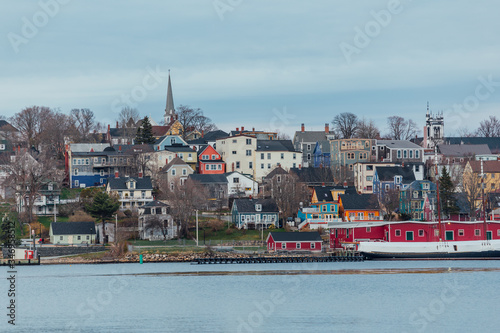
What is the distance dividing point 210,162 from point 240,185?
32.7 feet

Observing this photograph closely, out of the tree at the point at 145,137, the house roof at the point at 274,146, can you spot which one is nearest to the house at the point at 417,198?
the house roof at the point at 274,146

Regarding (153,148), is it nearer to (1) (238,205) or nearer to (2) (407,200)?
(1) (238,205)

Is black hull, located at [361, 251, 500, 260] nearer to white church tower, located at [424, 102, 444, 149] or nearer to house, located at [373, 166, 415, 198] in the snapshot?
house, located at [373, 166, 415, 198]

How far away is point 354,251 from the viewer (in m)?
81.3

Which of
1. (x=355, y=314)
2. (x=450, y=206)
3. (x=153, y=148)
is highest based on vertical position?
(x=153, y=148)

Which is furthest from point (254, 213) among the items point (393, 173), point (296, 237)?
point (393, 173)

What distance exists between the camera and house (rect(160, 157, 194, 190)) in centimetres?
10818

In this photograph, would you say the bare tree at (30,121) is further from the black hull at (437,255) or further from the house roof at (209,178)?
the black hull at (437,255)

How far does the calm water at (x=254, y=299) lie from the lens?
44.9 m

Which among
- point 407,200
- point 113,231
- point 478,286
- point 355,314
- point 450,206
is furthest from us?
point 407,200

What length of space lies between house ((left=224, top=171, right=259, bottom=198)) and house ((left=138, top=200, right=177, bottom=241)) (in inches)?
692

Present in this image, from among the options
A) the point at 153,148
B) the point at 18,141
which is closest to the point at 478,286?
the point at 153,148

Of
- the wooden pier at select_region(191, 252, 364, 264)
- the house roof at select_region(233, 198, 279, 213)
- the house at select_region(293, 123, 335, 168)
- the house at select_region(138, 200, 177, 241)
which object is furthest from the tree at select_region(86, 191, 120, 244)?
the house at select_region(293, 123, 335, 168)

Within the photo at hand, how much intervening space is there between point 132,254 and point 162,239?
7.49 meters
